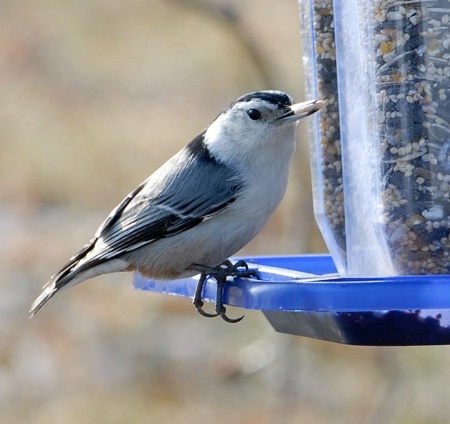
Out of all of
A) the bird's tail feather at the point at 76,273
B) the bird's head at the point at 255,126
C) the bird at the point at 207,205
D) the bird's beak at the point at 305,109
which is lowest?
the bird's tail feather at the point at 76,273

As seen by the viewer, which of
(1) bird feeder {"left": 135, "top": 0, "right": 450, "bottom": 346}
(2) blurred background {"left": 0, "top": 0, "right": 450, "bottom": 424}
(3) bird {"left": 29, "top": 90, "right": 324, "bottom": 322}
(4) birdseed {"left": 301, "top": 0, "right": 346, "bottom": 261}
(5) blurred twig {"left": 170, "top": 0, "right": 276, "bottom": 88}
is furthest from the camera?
(2) blurred background {"left": 0, "top": 0, "right": 450, "bottom": 424}

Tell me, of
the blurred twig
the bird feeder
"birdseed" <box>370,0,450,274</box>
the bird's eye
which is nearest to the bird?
the bird's eye

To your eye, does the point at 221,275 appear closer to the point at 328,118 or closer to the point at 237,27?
the point at 328,118

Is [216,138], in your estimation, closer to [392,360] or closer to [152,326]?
[392,360]

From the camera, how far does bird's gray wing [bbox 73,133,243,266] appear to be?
2.45m

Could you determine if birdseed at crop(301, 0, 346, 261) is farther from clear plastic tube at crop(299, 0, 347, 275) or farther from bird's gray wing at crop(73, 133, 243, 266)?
bird's gray wing at crop(73, 133, 243, 266)

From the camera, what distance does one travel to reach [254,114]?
2490 millimetres

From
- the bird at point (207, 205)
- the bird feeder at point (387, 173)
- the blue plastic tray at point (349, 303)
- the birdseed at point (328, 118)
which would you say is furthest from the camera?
the bird at point (207, 205)

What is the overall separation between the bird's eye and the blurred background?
1.24 meters

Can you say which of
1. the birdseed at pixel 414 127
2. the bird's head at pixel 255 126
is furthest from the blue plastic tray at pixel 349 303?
the bird's head at pixel 255 126

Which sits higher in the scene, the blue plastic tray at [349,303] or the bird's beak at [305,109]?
the bird's beak at [305,109]

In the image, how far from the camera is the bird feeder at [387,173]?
6.35 ft

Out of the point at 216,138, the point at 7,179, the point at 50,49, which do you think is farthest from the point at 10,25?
the point at 216,138

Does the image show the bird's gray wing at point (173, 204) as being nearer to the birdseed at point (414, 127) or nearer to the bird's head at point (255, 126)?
the bird's head at point (255, 126)
